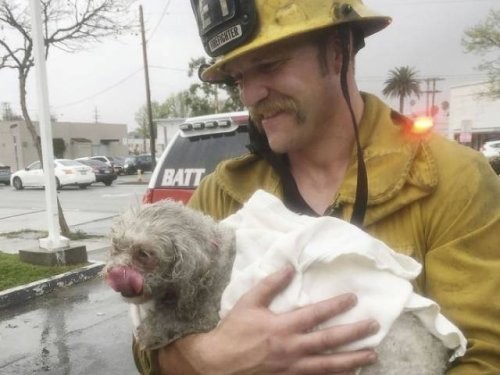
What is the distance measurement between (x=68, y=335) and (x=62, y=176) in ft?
78.7

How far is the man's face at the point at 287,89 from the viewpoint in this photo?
6.28 feet

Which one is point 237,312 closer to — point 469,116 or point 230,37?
point 230,37

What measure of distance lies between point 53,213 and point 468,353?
8.51 metres

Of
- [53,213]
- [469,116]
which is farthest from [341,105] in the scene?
[469,116]

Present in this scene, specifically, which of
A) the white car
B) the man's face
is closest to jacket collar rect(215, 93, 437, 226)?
the man's face

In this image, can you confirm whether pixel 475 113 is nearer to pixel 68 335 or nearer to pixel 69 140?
pixel 69 140

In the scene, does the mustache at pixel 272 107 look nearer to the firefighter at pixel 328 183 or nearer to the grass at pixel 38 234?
the firefighter at pixel 328 183

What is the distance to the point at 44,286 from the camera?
7879 millimetres

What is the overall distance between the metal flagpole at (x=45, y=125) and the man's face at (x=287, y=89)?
7.50m

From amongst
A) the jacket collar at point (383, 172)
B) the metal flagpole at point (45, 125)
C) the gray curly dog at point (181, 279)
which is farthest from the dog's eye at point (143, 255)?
the metal flagpole at point (45, 125)

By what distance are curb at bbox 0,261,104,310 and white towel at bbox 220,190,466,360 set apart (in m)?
6.39

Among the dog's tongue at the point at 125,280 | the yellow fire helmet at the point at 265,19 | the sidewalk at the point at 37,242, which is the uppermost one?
the yellow fire helmet at the point at 265,19

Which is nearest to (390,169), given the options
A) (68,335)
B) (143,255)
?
(143,255)

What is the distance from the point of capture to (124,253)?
5.14 ft
